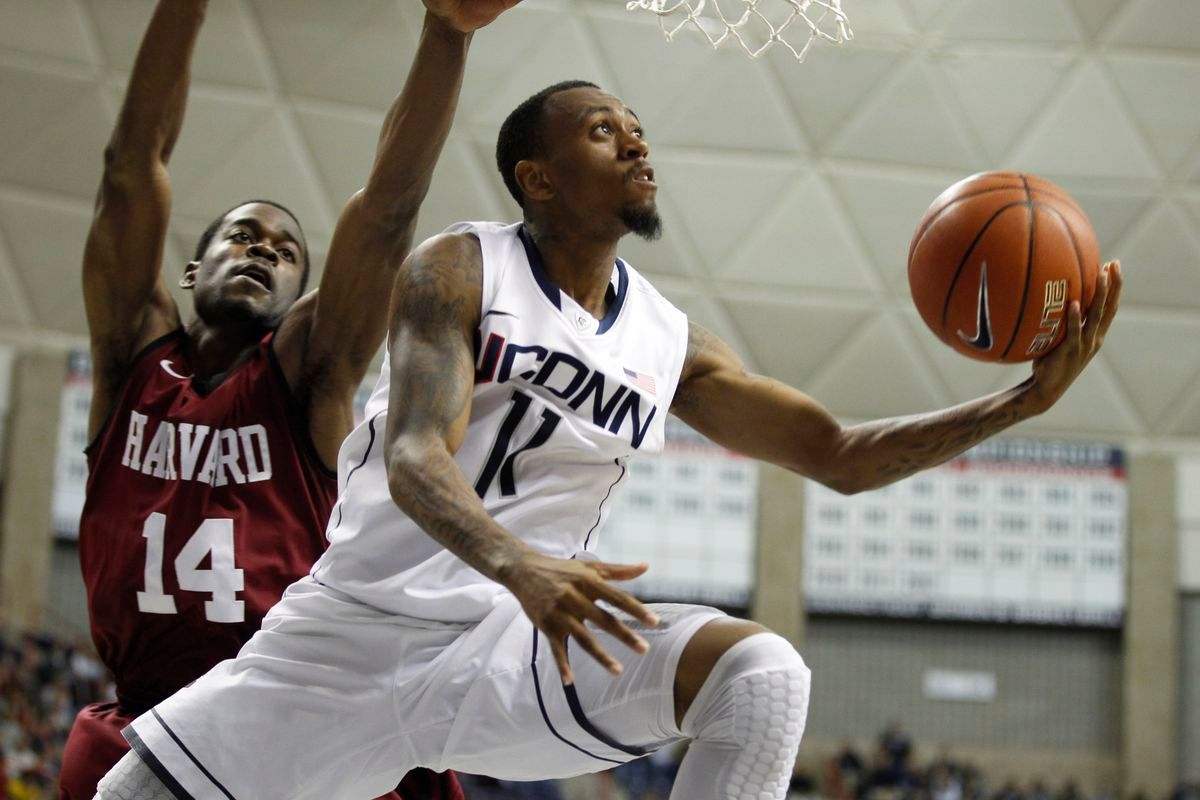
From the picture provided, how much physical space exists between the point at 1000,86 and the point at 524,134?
548 inches

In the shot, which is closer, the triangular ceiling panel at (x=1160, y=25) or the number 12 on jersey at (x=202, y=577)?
the number 12 on jersey at (x=202, y=577)

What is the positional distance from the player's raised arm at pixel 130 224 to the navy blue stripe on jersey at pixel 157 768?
4.00 feet

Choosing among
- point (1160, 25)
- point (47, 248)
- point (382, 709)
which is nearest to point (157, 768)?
point (382, 709)

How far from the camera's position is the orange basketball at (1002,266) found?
11.5 feet

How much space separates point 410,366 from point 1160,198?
49.8 ft

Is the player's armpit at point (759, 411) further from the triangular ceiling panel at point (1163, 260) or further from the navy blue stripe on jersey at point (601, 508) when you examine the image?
the triangular ceiling panel at point (1163, 260)

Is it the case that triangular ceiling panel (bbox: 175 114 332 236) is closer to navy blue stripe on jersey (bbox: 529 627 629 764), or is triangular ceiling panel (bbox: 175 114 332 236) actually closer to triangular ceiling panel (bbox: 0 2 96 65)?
triangular ceiling panel (bbox: 0 2 96 65)

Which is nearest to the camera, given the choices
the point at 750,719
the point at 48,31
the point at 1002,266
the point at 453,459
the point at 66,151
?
the point at 750,719

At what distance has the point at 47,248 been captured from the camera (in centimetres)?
1590

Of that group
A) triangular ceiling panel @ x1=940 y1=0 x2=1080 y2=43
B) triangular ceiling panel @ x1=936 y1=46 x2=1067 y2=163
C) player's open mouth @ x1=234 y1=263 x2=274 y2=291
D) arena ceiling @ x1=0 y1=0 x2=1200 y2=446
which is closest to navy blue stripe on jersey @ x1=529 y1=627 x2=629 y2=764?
player's open mouth @ x1=234 y1=263 x2=274 y2=291

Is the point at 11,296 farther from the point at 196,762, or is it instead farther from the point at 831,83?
the point at 196,762

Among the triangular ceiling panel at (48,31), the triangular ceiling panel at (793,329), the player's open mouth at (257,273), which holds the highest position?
the triangular ceiling panel at (48,31)

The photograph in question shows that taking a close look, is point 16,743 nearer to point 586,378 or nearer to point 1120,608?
point 586,378

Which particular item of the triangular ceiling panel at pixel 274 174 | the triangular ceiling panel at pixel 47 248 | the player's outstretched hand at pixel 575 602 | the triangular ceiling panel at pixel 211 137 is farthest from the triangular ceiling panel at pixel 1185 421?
the player's outstretched hand at pixel 575 602
